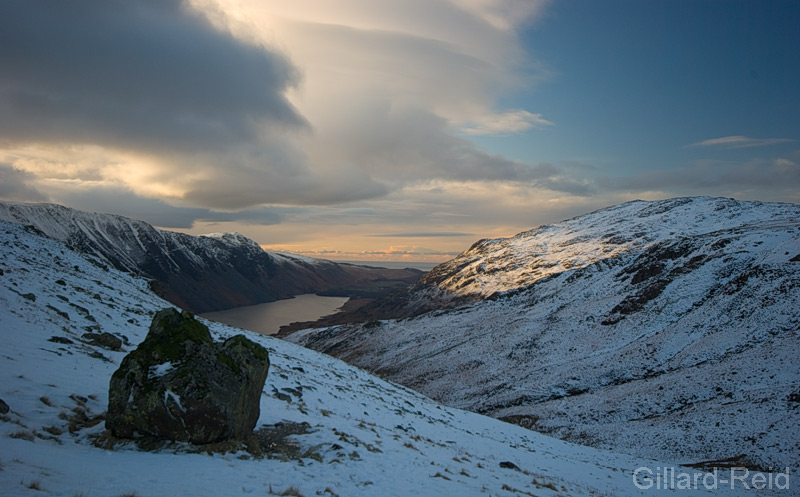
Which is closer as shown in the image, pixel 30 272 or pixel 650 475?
pixel 650 475

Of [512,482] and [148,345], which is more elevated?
[148,345]

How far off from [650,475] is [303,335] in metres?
109

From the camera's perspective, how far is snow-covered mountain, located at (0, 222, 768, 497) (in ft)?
27.1

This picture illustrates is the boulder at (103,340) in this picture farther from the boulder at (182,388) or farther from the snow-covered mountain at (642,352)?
the snow-covered mountain at (642,352)

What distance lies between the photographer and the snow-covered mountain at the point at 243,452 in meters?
8.27

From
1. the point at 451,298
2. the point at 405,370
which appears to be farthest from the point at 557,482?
the point at 451,298

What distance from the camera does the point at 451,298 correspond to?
140m

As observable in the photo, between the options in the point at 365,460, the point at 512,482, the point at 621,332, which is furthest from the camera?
the point at 621,332

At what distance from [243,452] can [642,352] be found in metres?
52.3

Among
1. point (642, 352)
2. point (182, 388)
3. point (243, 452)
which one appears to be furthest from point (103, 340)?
point (642, 352)

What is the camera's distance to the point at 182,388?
10297 millimetres

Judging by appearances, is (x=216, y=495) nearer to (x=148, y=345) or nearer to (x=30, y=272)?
(x=148, y=345)

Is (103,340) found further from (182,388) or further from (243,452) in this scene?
(243,452)

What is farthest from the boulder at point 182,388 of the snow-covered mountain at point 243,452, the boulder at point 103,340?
the boulder at point 103,340
